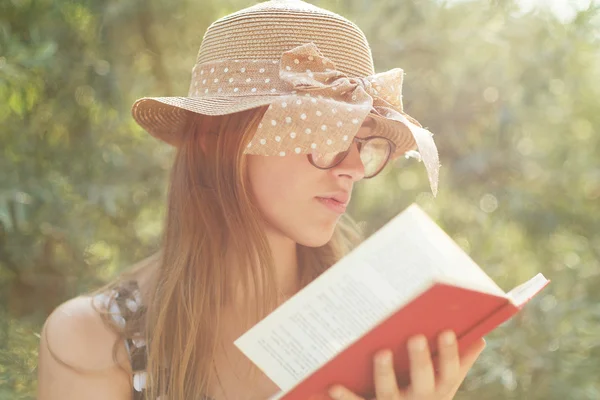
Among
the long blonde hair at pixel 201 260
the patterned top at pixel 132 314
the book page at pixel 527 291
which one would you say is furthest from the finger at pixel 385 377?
the patterned top at pixel 132 314

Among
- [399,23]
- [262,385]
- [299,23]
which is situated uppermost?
[299,23]

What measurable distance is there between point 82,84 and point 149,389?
131 centimetres

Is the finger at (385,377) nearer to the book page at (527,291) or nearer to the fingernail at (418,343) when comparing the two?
the fingernail at (418,343)

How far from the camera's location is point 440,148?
2604mm

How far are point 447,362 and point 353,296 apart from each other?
0.23 metres

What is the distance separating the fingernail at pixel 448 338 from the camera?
1065 mm

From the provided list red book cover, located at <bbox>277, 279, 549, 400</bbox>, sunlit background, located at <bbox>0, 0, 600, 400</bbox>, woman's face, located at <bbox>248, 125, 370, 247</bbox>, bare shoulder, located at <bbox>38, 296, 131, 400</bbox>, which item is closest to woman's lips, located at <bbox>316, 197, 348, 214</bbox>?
woman's face, located at <bbox>248, 125, 370, 247</bbox>

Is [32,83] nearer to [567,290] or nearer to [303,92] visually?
[303,92]

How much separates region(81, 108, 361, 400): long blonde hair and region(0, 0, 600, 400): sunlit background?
74cm

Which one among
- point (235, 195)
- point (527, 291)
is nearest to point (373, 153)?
point (235, 195)

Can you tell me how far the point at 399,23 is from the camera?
2.51 metres

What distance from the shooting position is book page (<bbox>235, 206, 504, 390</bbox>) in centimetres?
98

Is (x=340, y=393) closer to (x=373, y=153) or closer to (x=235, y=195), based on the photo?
(x=235, y=195)

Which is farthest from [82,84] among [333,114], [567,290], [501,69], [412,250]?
[567,290]
